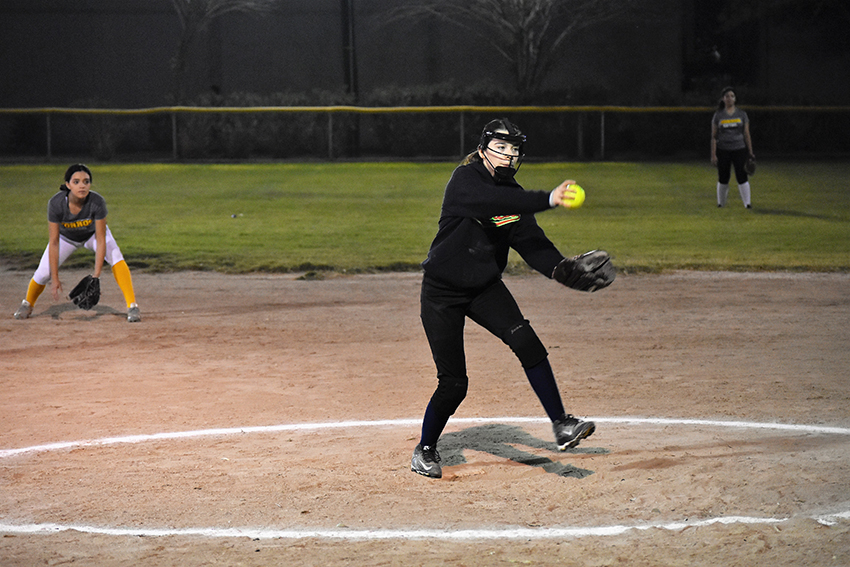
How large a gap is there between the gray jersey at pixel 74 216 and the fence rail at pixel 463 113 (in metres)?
16.6

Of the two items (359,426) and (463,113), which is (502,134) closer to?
(359,426)

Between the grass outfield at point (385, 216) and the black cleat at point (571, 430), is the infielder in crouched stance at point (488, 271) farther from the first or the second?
the grass outfield at point (385, 216)

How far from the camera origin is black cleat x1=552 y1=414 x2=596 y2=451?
15.8 ft

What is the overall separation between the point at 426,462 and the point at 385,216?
41.1ft

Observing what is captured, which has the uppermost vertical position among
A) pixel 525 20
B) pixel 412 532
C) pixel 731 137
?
pixel 525 20

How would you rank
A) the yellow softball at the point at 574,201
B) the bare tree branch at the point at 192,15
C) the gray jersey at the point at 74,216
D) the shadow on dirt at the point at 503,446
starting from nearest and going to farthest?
the yellow softball at the point at 574,201
the shadow on dirt at the point at 503,446
the gray jersey at the point at 74,216
the bare tree branch at the point at 192,15

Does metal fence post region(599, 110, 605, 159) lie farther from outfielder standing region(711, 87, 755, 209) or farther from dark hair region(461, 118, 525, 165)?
dark hair region(461, 118, 525, 165)

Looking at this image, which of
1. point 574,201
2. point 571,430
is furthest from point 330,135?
point 574,201

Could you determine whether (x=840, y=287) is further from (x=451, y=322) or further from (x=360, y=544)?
(x=360, y=544)

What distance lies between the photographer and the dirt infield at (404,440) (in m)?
4.27

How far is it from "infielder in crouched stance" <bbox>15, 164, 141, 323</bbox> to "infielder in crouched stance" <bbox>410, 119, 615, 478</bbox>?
5.24 metres

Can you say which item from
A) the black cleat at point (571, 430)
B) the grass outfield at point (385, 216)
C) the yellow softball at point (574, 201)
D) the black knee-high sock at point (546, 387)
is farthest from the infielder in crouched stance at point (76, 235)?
the yellow softball at point (574, 201)

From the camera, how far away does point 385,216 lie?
1748 cm

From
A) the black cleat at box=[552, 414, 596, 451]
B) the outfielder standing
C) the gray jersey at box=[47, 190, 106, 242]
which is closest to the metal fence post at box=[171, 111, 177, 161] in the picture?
the outfielder standing
